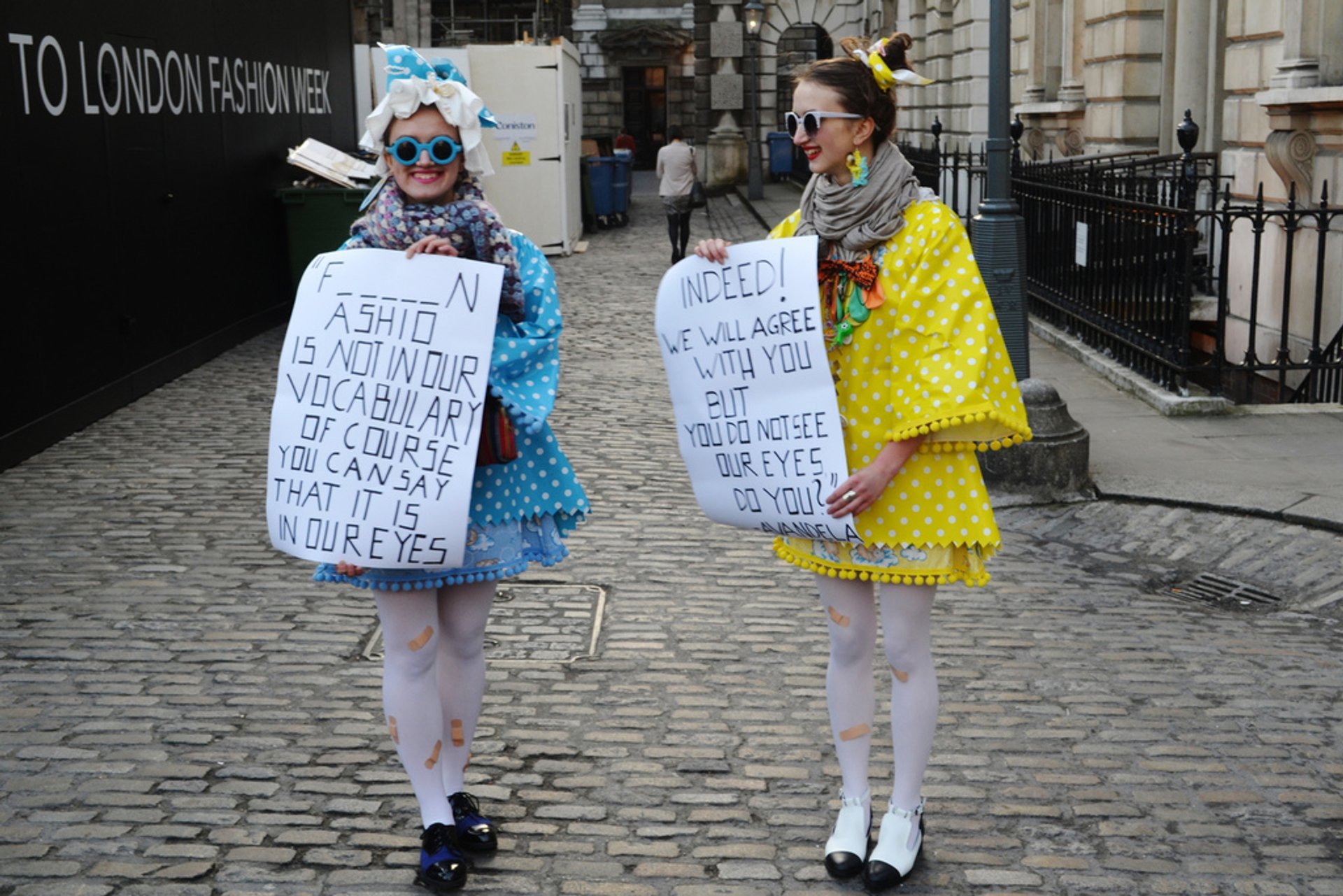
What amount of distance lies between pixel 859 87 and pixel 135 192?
916 cm

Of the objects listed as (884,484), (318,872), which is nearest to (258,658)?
(318,872)

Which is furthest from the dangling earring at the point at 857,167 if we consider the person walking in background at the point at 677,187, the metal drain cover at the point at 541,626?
the person walking in background at the point at 677,187

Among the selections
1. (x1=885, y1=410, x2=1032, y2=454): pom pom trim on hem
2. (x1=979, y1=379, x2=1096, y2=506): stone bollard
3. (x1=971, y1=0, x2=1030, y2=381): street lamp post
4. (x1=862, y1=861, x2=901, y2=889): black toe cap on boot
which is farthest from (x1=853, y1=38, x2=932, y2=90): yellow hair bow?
(x1=971, y1=0, x2=1030, y2=381): street lamp post

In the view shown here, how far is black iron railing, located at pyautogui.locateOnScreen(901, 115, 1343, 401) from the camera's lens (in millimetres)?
10070

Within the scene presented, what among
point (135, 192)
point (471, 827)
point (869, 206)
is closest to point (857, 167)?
point (869, 206)

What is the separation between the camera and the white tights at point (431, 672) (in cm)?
393

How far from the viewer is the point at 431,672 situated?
3.96 metres

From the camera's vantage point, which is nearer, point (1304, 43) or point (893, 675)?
point (893, 675)

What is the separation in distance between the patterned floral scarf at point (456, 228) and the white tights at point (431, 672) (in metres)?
0.76

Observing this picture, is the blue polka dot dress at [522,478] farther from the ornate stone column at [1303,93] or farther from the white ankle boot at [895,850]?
the ornate stone column at [1303,93]

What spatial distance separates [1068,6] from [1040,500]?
46.3 ft

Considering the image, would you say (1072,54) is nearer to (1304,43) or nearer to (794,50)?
(1304,43)

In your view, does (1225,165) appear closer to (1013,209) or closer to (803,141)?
(1013,209)

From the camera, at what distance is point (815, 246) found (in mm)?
3799
